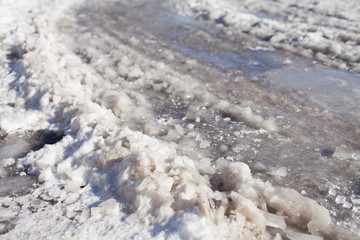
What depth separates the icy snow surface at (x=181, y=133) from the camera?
95.0 inches

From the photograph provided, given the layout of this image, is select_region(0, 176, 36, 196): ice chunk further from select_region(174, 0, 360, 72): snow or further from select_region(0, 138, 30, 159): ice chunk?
select_region(174, 0, 360, 72): snow

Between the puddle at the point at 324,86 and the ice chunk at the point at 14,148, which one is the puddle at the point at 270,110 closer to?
the puddle at the point at 324,86

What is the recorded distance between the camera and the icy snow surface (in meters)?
2.41

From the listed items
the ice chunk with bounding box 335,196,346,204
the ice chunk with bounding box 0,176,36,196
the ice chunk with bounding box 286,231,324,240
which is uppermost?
the ice chunk with bounding box 286,231,324,240

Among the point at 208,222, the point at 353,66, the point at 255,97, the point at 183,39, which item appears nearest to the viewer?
the point at 208,222

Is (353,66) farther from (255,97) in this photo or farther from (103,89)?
(103,89)

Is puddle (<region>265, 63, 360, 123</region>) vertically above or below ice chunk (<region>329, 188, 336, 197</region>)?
above

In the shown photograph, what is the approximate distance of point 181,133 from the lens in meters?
3.87

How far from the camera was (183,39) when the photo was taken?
7.40 meters

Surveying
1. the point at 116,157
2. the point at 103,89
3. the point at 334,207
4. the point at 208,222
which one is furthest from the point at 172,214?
the point at 103,89

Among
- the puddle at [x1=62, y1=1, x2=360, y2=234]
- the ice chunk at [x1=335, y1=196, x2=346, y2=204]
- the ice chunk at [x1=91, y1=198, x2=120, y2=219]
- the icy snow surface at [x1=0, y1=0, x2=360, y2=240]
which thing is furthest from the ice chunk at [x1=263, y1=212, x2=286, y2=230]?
the ice chunk at [x1=91, y1=198, x2=120, y2=219]

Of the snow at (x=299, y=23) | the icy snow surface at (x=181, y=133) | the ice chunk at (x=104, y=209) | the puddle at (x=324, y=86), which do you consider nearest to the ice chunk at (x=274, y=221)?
the icy snow surface at (x=181, y=133)

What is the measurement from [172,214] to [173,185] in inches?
10.9

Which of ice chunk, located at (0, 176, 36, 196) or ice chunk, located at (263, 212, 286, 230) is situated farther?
ice chunk, located at (0, 176, 36, 196)
